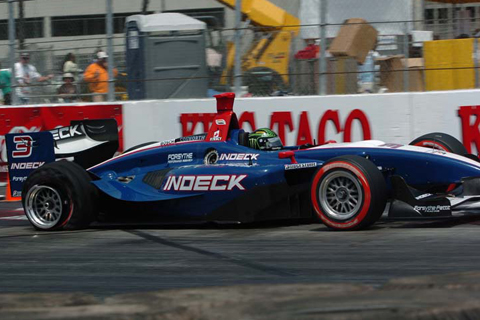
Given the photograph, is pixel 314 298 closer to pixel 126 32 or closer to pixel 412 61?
pixel 412 61

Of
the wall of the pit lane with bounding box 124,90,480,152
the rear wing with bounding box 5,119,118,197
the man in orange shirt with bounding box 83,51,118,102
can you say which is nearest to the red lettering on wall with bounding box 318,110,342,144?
the wall of the pit lane with bounding box 124,90,480,152

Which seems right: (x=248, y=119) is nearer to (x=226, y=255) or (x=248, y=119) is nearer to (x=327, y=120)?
(x=327, y=120)

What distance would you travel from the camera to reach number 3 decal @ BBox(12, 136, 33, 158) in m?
9.70

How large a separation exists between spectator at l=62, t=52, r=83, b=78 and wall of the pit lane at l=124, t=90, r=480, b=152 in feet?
4.02

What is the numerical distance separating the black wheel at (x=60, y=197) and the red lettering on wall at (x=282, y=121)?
462 cm

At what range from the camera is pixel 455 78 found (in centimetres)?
1212

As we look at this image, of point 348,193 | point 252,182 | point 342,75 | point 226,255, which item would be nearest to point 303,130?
point 342,75

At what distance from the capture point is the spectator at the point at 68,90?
14148 millimetres

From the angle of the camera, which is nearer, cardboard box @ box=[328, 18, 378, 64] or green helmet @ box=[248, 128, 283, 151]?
green helmet @ box=[248, 128, 283, 151]

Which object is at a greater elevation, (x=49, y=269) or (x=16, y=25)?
(x=16, y=25)

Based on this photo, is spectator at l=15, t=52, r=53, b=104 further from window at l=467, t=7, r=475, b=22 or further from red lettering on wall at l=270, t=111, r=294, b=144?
window at l=467, t=7, r=475, b=22

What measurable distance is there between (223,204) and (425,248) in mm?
2309

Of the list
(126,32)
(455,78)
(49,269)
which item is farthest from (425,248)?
(126,32)

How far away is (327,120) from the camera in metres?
12.5
